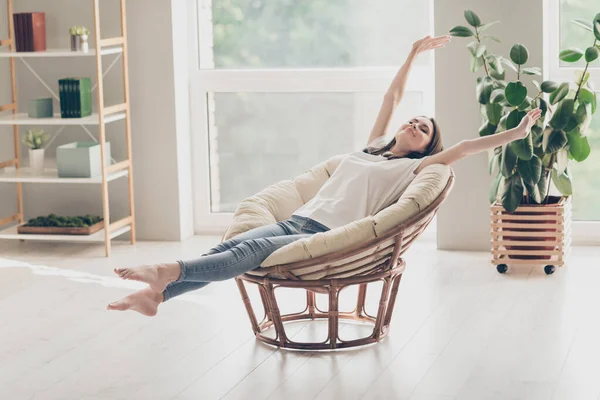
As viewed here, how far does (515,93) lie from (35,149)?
8.23ft

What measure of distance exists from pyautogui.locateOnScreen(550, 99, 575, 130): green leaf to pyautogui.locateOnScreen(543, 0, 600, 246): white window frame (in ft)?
1.80

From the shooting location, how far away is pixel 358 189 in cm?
372

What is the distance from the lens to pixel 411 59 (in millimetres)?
4035

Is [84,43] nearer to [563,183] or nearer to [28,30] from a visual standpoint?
[28,30]

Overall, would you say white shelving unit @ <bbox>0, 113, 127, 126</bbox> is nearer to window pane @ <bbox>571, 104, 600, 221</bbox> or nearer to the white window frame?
the white window frame

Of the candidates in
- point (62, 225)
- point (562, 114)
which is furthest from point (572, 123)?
point (62, 225)

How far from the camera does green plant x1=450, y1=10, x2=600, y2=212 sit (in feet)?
14.4

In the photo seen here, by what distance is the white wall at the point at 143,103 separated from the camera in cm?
531

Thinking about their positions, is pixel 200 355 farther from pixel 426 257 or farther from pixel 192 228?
pixel 192 228

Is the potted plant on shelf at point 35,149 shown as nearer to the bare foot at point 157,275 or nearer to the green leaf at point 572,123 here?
the bare foot at point 157,275

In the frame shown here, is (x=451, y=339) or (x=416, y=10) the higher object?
(x=416, y=10)

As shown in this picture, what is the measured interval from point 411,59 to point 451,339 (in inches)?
46.1

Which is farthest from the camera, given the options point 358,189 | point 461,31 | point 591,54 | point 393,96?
point 461,31

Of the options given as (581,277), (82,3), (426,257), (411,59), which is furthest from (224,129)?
(581,277)
